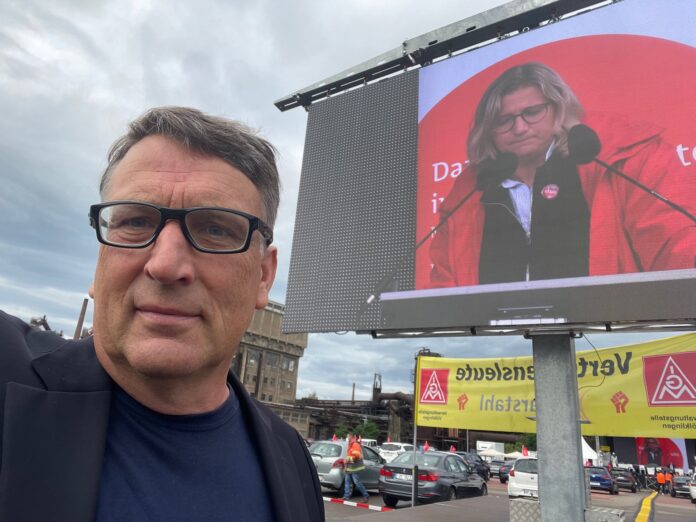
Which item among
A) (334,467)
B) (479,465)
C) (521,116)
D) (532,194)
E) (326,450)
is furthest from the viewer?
(479,465)

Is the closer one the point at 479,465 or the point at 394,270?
the point at 394,270

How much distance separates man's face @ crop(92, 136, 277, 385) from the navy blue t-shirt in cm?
10

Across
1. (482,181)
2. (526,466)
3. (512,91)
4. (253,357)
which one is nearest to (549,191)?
(482,181)

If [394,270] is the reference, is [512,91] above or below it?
above

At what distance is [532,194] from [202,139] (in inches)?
202

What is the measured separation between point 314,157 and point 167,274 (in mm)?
6941

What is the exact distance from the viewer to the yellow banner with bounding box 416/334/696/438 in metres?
5.80

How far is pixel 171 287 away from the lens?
37.4 inches

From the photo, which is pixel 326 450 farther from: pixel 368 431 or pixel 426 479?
pixel 368 431

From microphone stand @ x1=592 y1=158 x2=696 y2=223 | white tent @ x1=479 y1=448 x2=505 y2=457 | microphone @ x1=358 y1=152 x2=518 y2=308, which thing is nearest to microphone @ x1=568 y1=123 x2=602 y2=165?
microphone stand @ x1=592 y1=158 x2=696 y2=223

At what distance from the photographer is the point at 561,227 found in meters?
5.26

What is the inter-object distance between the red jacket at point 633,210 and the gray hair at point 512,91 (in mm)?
316

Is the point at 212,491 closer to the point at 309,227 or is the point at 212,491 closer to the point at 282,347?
the point at 309,227

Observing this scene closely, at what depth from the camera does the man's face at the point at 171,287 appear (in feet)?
3.06
